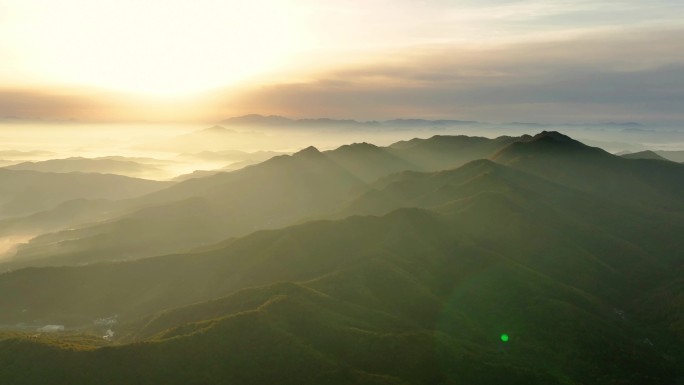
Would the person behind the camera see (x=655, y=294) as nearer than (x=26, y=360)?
No

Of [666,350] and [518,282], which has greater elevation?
[518,282]

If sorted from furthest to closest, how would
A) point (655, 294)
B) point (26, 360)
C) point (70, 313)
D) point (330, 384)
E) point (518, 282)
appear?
point (70, 313) < point (655, 294) < point (518, 282) < point (26, 360) < point (330, 384)

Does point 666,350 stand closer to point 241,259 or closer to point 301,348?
point 301,348

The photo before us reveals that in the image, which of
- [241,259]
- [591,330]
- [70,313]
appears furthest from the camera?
[241,259]

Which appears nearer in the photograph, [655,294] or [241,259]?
[655,294]

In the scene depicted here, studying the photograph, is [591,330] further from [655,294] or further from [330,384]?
[330,384]

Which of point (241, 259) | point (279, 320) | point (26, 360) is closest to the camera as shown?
point (26, 360)

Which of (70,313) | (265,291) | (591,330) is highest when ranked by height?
(265,291)

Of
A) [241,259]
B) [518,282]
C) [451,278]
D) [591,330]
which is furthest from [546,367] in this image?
[241,259]

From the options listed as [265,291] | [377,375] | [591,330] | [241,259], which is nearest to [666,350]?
[591,330]
